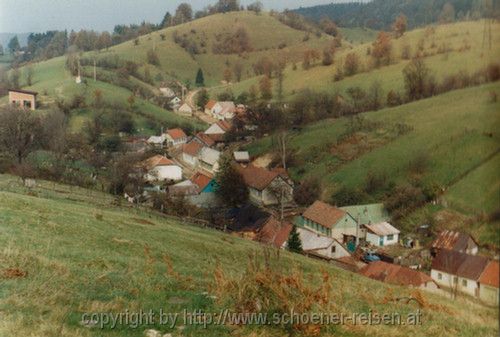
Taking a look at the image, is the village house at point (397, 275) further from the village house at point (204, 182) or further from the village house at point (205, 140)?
the village house at point (205, 140)

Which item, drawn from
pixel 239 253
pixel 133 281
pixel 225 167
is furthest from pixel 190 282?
pixel 225 167

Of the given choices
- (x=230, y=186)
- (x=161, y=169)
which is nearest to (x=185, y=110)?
(x=161, y=169)

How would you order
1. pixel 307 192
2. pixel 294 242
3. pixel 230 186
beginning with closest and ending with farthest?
pixel 307 192, pixel 294 242, pixel 230 186

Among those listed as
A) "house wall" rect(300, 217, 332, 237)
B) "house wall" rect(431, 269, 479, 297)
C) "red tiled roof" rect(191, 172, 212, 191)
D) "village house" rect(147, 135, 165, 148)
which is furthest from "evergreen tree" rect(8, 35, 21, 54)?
"house wall" rect(431, 269, 479, 297)

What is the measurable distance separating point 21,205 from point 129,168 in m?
5.78

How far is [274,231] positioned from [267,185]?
91cm

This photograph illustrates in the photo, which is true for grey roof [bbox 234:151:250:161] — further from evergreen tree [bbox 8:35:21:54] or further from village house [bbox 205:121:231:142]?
evergreen tree [bbox 8:35:21:54]

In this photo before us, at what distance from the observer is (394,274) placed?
6.75m

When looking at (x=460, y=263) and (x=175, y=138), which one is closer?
(x=460, y=263)

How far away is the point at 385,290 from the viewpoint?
22.1ft

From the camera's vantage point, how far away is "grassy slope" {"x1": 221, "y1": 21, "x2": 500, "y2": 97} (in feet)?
13.9

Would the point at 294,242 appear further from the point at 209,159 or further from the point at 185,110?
the point at 185,110

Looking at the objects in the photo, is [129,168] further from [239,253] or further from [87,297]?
[87,297]

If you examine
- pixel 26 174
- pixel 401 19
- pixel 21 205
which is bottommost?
pixel 26 174
